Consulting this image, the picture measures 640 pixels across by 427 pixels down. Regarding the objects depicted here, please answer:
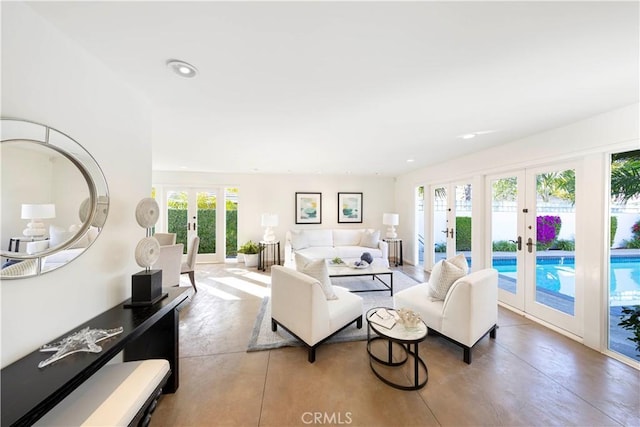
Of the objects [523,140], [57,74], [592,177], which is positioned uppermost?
[523,140]

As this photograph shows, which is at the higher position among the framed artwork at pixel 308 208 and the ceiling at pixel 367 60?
the ceiling at pixel 367 60

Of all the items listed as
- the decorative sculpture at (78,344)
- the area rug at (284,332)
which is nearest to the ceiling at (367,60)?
the decorative sculpture at (78,344)

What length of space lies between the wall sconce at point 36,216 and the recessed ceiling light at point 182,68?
1059 mm

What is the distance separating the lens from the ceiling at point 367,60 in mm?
1065

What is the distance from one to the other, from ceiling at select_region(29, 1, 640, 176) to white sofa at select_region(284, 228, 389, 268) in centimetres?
297

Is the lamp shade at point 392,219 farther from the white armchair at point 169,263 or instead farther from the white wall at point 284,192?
the white armchair at point 169,263

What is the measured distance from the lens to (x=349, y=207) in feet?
19.9

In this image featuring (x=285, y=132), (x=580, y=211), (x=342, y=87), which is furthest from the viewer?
(x=285, y=132)

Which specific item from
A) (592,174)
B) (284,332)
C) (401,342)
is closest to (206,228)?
(284,332)

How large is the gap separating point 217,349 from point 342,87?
2655 millimetres

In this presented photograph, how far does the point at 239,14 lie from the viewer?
3.51 feet

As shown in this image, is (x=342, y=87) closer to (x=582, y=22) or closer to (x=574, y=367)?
(x=582, y=22)

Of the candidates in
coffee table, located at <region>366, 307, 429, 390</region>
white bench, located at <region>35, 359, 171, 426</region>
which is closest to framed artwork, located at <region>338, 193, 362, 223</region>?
coffee table, located at <region>366, 307, 429, 390</region>

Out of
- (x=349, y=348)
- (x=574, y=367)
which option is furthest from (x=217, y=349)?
(x=574, y=367)
